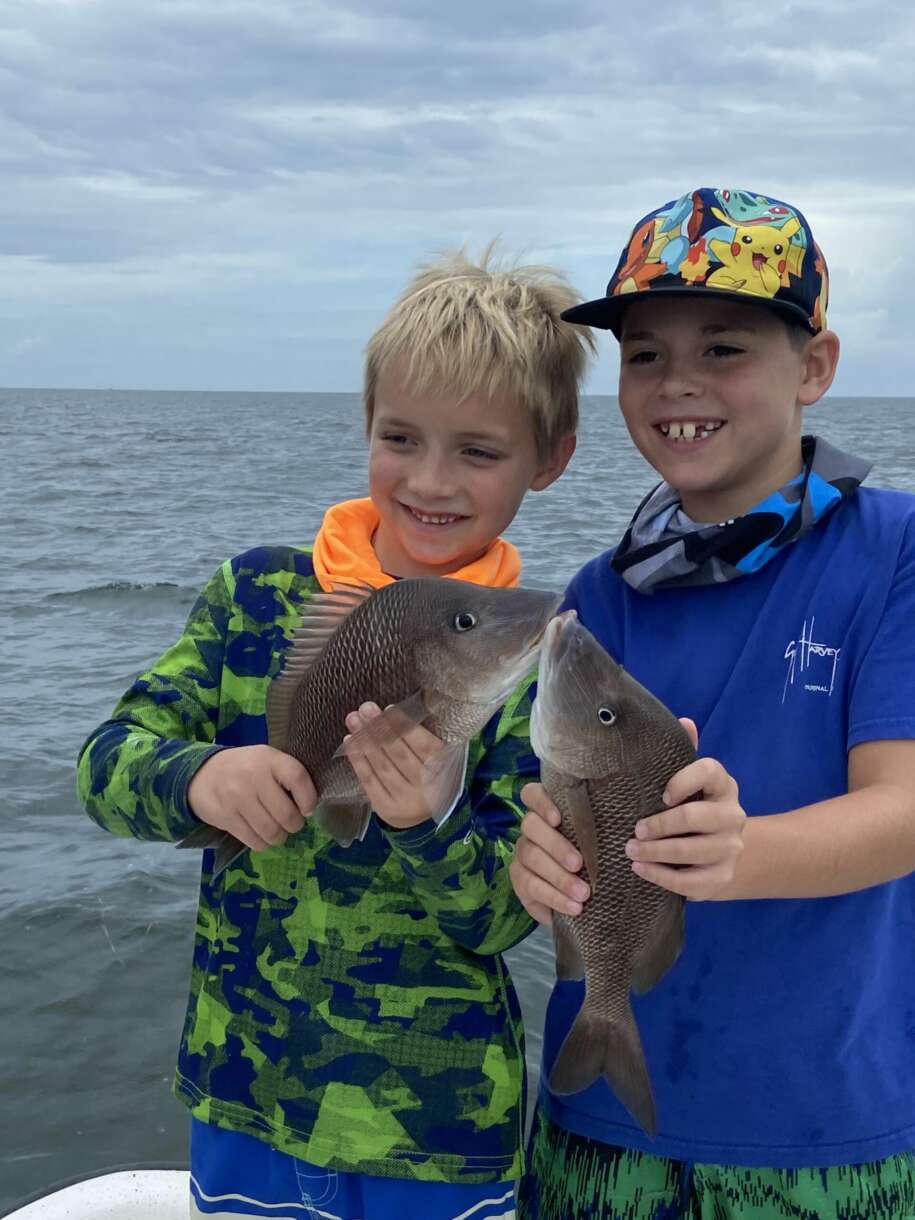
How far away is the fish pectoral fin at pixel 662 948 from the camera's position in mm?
2205

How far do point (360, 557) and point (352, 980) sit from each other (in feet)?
3.18

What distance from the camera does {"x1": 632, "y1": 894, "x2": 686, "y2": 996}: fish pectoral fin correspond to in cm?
221

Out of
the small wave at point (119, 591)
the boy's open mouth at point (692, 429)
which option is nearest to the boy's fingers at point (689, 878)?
the boy's open mouth at point (692, 429)

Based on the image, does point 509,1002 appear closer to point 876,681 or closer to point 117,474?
point 876,681

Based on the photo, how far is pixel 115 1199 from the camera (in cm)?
385

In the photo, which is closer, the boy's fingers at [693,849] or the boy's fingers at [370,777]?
the boy's fingers at [693,849]

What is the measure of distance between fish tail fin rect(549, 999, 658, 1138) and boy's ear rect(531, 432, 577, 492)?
1.26 metres

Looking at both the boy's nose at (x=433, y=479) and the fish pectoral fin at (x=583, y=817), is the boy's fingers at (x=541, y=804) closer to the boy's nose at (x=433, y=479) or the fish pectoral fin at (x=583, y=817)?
the fish pectoral fin at (x=583, y=817)

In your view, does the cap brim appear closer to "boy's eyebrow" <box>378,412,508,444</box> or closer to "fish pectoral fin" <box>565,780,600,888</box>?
"boy's eyebrow" <box>378,412,508,444</box>

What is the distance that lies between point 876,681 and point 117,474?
32556 mm

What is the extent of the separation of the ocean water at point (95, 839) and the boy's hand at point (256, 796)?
266 centimetres

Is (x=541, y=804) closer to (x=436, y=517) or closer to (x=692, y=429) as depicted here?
(x=436, y=517)

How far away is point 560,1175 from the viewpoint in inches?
103

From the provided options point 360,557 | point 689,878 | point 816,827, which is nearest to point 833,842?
point 816,827
